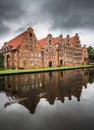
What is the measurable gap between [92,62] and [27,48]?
187 feet

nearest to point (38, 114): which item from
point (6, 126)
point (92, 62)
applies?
point (6, 126)

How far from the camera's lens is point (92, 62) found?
300ft

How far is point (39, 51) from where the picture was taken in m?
53.8

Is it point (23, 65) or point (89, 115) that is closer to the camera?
point (89, 115)

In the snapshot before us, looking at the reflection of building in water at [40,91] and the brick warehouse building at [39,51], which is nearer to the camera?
the reflection of building in water at [40,91]

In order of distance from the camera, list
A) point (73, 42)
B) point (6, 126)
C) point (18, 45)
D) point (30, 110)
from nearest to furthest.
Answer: point (6, 126) → point (30, 110) → point (18, 45) → point (73, 42)

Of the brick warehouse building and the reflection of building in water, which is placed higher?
the brick warehouse building

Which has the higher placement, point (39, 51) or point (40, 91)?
point (39, 51)

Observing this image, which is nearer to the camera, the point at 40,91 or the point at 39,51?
the point at 40,91

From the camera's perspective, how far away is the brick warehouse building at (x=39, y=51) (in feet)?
161

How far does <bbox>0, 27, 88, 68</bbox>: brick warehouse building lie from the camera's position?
4897cm

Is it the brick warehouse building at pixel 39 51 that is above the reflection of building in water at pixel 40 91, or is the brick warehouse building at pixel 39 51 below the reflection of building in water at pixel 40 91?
above

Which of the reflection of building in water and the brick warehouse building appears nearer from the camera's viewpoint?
the reflection of building in water

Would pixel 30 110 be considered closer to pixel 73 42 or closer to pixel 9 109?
pixel 9 109
